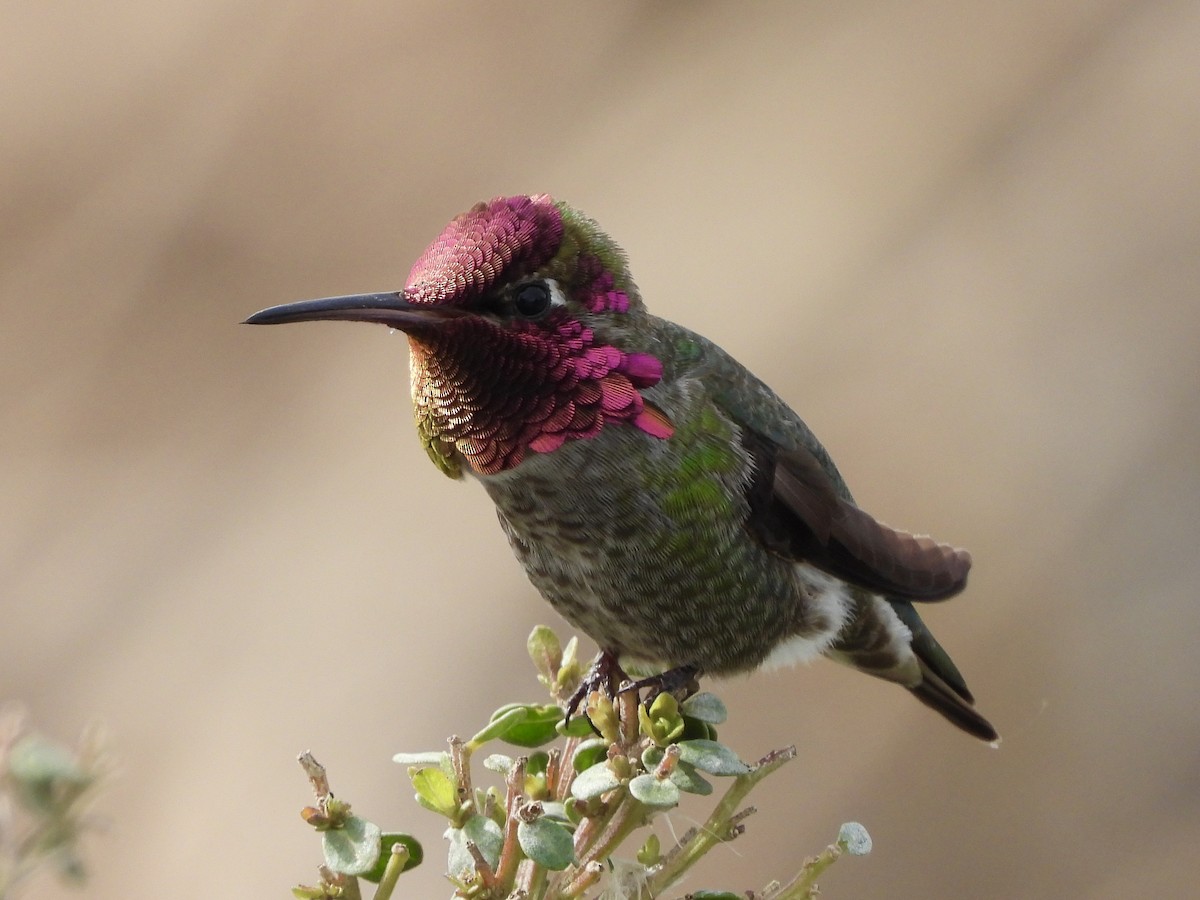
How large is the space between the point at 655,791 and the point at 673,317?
3.17 metres

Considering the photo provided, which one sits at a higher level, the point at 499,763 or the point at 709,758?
the point at 709,758

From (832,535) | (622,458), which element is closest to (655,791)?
(622,458)

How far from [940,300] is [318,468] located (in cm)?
210

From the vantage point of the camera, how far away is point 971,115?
423cm

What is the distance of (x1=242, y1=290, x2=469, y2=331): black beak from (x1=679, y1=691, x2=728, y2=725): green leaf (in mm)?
533

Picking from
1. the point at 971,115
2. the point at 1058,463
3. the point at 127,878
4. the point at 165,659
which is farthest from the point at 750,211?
the point at 127,878

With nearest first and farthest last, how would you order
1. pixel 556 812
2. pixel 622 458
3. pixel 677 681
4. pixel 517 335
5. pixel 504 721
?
pixel 556 812, pixel 504 721, pixel 517 335, pixel 622 458, pixel 677 681

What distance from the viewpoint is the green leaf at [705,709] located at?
1440 mm

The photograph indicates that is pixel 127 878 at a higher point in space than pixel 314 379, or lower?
lower

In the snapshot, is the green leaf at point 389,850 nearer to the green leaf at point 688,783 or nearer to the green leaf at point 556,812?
the green leaf at point 556,812

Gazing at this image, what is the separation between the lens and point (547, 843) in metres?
1.03

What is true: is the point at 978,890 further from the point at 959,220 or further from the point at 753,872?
the point at 959,220

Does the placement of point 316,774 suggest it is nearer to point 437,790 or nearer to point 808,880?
point 437,790

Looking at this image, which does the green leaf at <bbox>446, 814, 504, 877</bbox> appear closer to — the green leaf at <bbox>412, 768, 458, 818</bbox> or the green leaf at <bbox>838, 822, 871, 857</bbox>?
the green leaf at <bbox>412, 768, 458, 818</bbox>
